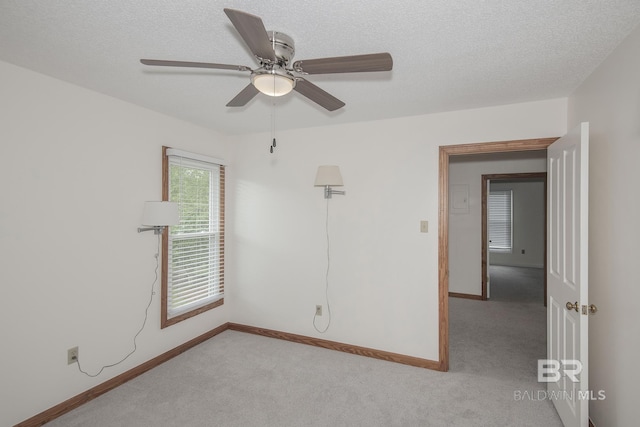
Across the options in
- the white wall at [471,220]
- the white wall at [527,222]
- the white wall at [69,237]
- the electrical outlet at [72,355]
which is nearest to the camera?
the white wall at [69,237]

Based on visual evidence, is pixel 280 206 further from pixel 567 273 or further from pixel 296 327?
pixel 567 273

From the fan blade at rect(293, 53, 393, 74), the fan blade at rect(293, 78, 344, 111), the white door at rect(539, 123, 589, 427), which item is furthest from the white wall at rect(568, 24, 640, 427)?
the fan blade at rect(293, 78, 344, 111)

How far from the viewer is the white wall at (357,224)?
2.97 m

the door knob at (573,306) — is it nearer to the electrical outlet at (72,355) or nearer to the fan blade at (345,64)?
the fan blade at (345,64)

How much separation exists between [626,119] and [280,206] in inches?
116

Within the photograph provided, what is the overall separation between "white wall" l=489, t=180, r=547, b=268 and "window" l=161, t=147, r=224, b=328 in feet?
24.2

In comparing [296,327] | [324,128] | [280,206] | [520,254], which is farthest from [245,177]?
[520,254]

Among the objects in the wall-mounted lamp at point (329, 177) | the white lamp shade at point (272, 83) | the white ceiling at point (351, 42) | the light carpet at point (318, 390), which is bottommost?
the light carpet at point (318, 390)

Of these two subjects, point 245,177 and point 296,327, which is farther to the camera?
point 245,177

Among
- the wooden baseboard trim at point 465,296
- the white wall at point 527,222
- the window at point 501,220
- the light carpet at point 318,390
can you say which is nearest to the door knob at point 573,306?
the light carpet at point 318,390

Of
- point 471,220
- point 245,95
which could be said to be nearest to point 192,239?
point 245,95

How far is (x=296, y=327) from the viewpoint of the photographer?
3596mm

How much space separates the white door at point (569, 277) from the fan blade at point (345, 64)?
1.40 m

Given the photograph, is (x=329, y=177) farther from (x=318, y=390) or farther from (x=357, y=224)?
(x=318, y=390)
